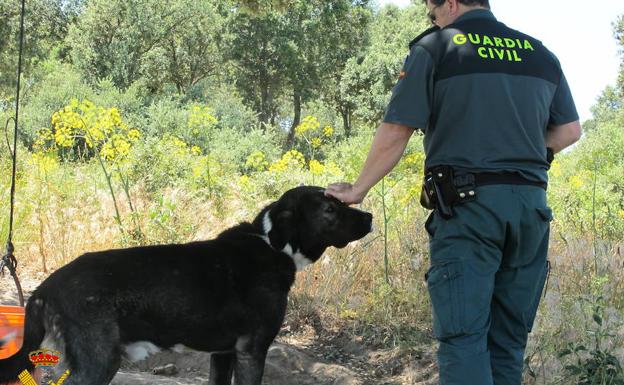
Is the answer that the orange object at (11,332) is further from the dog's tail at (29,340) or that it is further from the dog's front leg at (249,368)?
the dog's front leg at (249,368)

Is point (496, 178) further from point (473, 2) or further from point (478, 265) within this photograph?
point (473, 2)

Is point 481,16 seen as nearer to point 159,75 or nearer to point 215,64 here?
point 159,75

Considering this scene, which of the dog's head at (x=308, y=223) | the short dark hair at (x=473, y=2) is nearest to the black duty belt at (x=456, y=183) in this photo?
the short dark hair at (x=473, y=2)

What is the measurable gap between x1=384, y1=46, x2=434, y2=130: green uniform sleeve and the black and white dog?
1.05 metres

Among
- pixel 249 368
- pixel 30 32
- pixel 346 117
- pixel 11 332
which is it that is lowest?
pixel 249 368

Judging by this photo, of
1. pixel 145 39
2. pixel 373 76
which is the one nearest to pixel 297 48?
pixel 373 76

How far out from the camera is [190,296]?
357 cm

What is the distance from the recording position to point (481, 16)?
3213 millimetres

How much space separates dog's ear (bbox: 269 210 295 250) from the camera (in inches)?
156

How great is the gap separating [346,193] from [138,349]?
132cm

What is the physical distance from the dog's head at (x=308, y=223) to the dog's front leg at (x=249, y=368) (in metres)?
0.63

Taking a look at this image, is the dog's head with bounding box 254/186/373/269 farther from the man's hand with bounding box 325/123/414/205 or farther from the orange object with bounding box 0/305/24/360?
the orange object with bounding box 0/305/24/360

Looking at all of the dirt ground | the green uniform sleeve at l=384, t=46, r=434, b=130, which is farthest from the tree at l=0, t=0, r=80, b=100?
the green uniform sleeve at l=384, t=46, r=434, b=130

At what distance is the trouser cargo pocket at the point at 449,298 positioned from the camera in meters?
3.01
